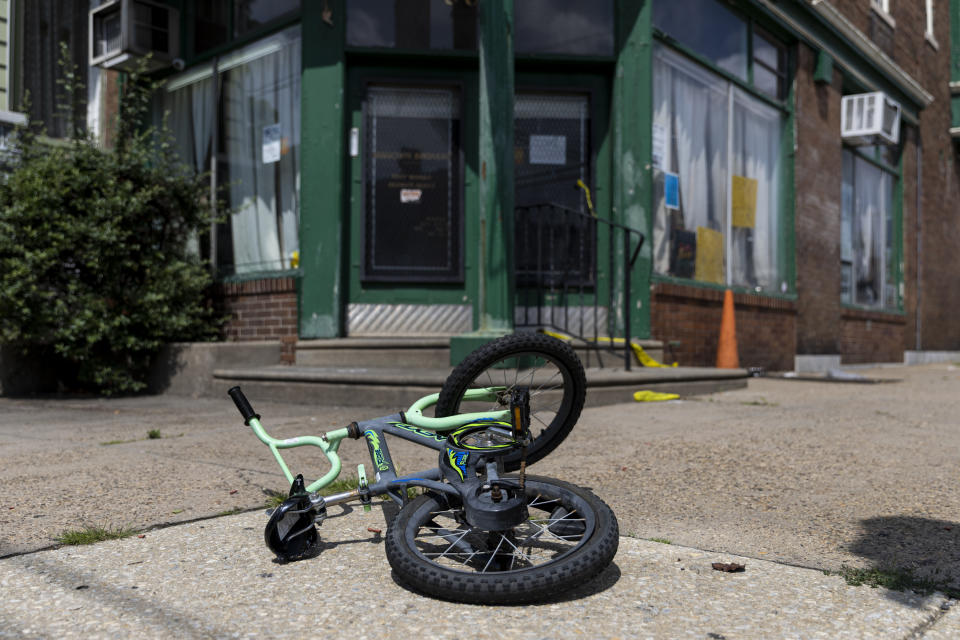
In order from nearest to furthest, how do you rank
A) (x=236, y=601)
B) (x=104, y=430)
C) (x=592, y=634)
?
1. (x=592, y=634)
2. (x=236, y=601)
3. (x=104, y=430)

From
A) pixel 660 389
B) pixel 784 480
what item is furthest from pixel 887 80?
pixel 784 480

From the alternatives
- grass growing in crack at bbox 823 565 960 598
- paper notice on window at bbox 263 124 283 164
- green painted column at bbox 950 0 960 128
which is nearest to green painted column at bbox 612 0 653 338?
paper notice on window at bbox 263 124 283 164

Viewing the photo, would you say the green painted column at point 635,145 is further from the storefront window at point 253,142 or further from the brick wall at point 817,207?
the brick wall at point 817,207

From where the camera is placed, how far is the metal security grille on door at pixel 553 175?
25.5 feet

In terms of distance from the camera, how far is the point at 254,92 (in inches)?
328

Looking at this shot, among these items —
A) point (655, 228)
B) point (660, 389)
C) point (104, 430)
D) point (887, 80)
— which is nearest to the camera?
point (104, 430)

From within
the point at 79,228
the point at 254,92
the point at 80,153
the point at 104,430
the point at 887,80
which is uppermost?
the point at 887,80

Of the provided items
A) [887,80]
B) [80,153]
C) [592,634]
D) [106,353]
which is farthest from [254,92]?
[887,80]

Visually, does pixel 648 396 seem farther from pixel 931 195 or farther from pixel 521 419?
pixel 931 195

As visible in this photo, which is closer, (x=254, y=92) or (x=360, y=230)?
(x=360, y=230)

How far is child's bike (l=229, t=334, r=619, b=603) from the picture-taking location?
1923mm

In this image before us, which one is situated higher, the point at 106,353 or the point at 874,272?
the point at 874,272

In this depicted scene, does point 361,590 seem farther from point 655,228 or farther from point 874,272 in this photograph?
point 874,272

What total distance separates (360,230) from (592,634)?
6143 mm
